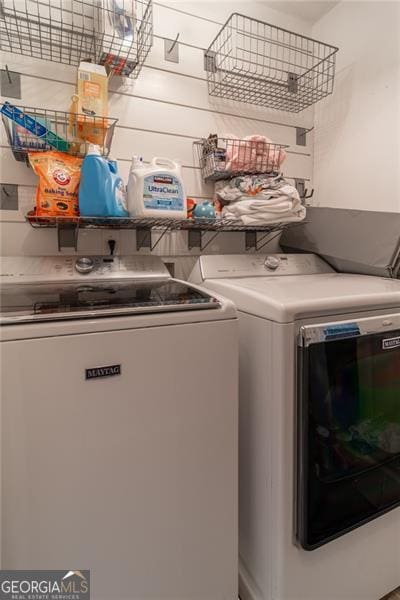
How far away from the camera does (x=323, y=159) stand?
2.16 m

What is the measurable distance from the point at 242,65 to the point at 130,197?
1209 millimetres

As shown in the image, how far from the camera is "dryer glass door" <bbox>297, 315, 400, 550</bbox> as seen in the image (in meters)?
1.07

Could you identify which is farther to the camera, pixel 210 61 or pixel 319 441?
pixel 210 61

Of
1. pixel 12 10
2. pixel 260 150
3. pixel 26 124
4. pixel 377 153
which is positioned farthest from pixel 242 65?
pixel 26 124

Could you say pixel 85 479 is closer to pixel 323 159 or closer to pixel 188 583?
pixel 188 583

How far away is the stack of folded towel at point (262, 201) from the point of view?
5.29 ft

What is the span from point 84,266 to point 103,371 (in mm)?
663

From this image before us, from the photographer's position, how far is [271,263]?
5.74 ft

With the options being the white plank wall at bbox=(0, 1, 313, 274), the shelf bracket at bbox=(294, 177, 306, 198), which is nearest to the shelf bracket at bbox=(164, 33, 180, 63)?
the white plank wall at bbox=(0, 1, 313, 274)

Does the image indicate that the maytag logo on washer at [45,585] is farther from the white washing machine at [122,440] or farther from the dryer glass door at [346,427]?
the dryer glass door at [346,427]

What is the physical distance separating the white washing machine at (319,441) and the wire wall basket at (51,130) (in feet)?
2.82

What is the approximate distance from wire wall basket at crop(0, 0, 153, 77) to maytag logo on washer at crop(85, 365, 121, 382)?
142 centimetres

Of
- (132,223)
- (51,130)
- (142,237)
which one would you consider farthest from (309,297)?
(51,130)

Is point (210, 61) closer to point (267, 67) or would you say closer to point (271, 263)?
point (267, 67)
